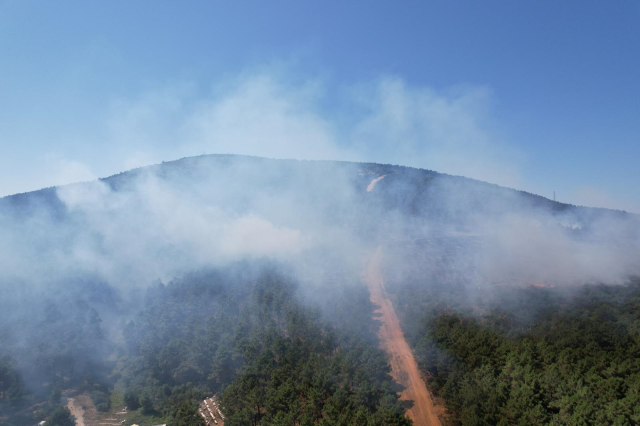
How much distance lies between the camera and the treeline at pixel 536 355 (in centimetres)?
2298

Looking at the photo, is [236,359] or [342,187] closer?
[236,359]

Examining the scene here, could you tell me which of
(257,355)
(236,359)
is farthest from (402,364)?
(236,359)

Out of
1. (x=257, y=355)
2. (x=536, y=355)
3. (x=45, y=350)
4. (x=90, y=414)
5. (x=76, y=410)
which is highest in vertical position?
(x=536, y=355)

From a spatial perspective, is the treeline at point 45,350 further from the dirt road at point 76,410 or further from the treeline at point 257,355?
the treeline at point 257,355

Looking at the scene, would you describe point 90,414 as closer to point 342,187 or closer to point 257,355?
point 257,355

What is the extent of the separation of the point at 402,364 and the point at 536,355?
41.8ft

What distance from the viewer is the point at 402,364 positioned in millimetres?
34688

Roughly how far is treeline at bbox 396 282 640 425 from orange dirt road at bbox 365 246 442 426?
134cm

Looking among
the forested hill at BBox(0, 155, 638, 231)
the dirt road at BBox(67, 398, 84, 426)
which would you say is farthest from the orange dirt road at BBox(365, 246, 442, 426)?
the forested hill at BBox(0, 155, 638, 231)

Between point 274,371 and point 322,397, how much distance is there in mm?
5801

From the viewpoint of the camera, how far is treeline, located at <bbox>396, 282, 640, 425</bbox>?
22984 millimetres

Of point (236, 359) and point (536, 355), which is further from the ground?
point (536, 355)

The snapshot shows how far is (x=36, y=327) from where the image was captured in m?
42.1

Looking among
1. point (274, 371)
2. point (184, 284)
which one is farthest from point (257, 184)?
point (274, 371)
